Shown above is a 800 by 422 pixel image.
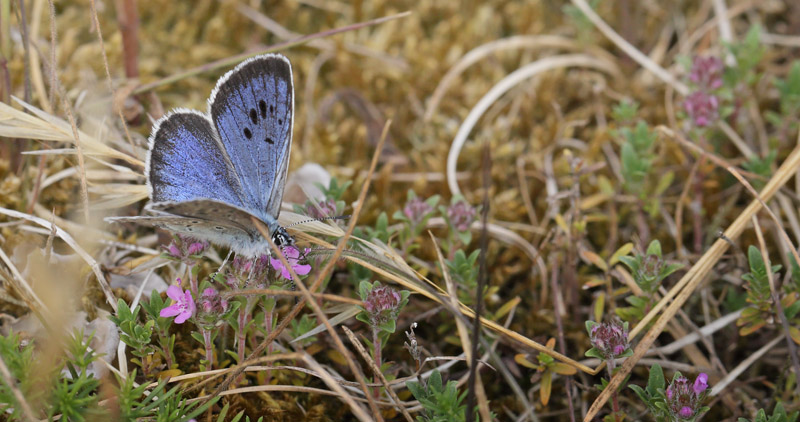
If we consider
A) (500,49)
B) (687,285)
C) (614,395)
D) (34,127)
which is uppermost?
(34,127)

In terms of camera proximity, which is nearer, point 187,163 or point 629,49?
point 187,163

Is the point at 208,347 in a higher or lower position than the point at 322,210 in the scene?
lower

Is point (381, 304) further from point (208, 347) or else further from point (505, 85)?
A: point (505, 85)

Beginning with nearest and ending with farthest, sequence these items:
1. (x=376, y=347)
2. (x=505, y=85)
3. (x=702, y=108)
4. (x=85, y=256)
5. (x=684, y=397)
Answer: (x=684, y=397)
(x=376, y=347)
(x=85, y=256)
(x=702, y=108)
(x=505, y=85)

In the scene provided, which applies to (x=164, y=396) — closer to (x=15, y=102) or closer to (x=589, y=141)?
(x=15, y=102)

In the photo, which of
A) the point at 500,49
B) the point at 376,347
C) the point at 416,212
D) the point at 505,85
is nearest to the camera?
the point at 376,347

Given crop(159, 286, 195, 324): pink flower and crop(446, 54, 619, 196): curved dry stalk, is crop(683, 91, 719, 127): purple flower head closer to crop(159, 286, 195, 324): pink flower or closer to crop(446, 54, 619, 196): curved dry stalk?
crop(446, 54, 619, 196): curved dry stalk

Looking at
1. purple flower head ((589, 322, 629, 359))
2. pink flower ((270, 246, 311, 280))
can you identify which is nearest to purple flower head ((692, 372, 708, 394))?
purple flower head ((589, 322, 629, 359))

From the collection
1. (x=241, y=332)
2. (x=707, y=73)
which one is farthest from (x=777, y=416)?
(x=241, y=332)

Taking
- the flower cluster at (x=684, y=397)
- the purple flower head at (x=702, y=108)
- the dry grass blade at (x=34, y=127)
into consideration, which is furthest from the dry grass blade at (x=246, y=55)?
the flower cluster at (x=684, y=397)
